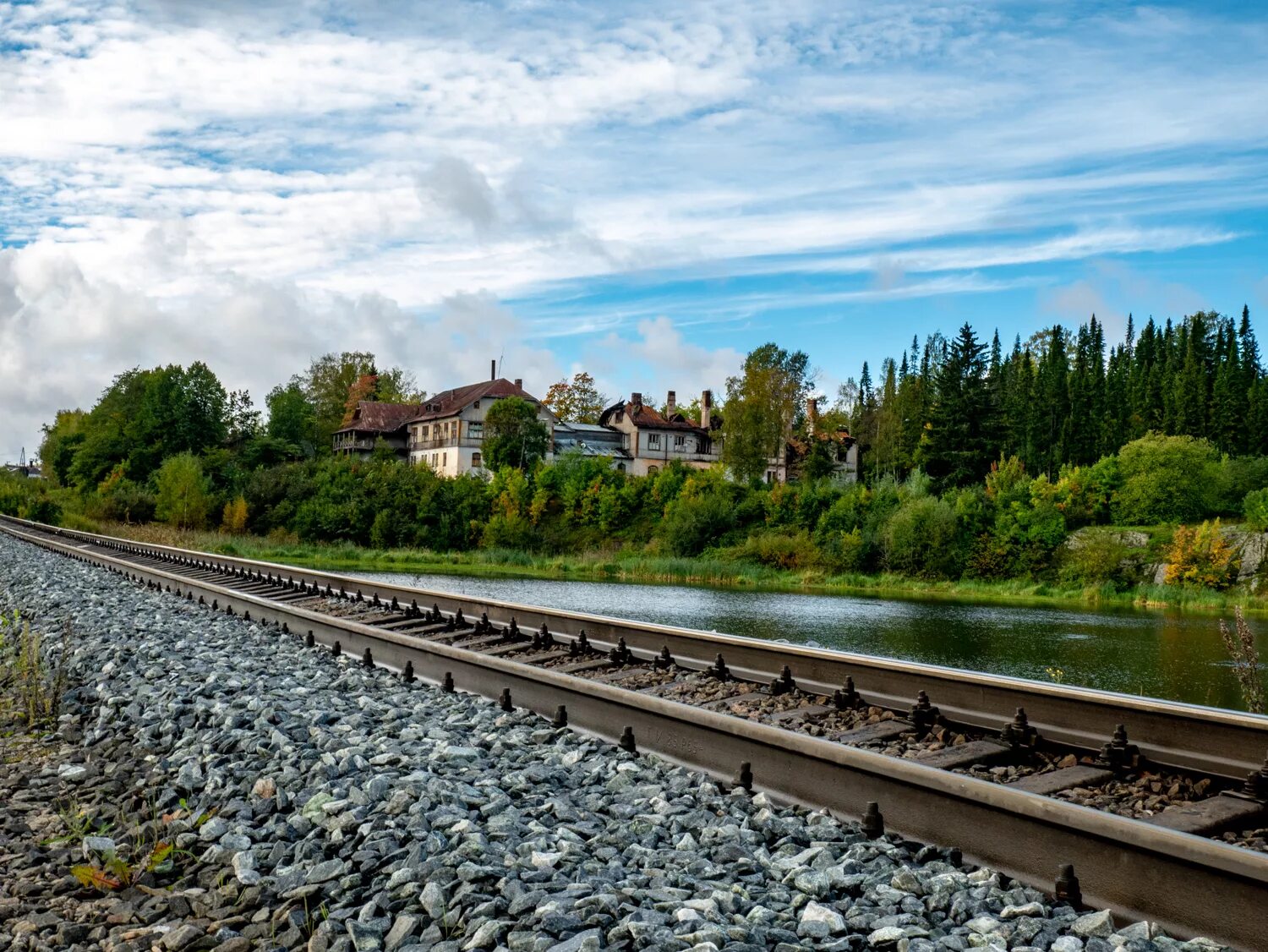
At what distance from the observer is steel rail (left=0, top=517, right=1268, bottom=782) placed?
505 centimetres

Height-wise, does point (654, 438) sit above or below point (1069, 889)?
above

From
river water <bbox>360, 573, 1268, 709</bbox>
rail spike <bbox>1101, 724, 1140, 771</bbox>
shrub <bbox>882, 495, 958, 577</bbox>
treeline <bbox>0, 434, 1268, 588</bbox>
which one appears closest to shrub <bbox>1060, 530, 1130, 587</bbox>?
treeline <bbox>0, 434, 1268, 588</bbox>

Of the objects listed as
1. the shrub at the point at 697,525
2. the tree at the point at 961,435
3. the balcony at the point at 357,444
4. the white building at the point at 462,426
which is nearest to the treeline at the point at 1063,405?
the tree at the point at 961,435

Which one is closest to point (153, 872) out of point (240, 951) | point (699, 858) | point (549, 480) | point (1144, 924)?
point (240, 951)

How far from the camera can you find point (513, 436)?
70.8 metres

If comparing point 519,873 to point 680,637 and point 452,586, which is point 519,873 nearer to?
point 680,637

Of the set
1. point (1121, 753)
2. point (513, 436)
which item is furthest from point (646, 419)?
point (1121, 753)

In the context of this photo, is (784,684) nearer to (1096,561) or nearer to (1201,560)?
(1096,561)

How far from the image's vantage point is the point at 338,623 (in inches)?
406

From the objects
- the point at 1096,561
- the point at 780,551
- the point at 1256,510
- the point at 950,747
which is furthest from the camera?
the point at 780,551

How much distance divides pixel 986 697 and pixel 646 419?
247 ft

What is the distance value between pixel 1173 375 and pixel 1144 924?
88524mm

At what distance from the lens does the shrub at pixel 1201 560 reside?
4306 cm

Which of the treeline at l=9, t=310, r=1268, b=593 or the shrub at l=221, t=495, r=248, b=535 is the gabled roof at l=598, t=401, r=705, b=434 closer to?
the treeline at l=9, t=310, r=1268, b=593
